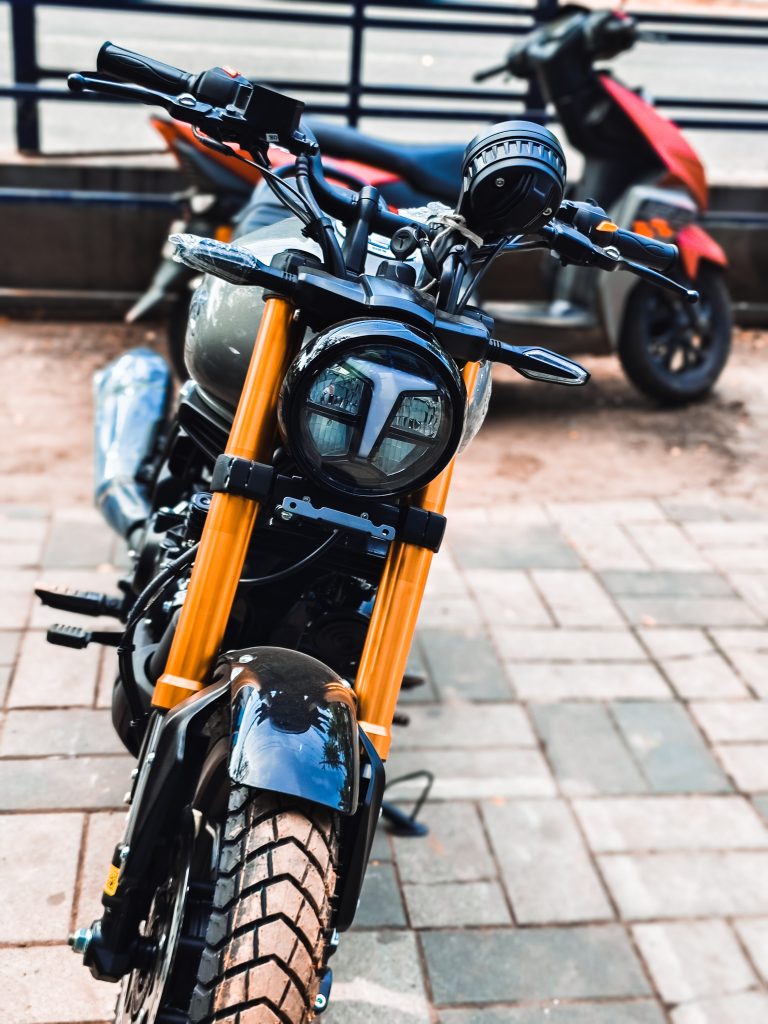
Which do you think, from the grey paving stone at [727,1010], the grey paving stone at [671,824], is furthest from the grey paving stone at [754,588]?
the grey paving stone at [727,1010]

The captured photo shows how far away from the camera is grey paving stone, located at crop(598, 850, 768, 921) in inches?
97.2

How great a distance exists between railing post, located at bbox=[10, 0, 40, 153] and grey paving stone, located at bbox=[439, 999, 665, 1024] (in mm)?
5166

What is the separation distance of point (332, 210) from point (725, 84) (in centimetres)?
1318


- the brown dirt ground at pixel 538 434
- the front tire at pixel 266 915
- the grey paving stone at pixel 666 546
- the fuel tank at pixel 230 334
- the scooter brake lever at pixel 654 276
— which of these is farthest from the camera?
the brown dirt ground at pixel 538 434

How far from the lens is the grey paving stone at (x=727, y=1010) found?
86.3 inches

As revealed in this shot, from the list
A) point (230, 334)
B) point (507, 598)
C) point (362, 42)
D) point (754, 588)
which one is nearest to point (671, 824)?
point (507, 598)

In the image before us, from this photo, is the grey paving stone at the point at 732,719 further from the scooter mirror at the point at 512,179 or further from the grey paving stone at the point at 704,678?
the scooter mirror at the point at 512,179

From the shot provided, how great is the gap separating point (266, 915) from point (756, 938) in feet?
4.74

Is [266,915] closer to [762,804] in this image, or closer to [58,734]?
[58,734]

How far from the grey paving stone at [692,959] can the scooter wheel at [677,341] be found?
134 inches

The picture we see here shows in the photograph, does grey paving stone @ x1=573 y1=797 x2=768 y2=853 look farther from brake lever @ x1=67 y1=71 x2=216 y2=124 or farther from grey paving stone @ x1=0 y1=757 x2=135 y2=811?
brake lever @ x1=67 y1=71 x2=216 y2=124

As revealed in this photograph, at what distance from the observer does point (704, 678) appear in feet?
11.0

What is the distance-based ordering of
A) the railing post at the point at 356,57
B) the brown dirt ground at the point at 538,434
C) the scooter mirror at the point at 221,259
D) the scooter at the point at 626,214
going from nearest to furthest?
the scooter mirror at the point at 221,259 < the brown dirt ground at the point at 538,434 < the scooter at the point at 626,214 < the railing post at the point at 356,57

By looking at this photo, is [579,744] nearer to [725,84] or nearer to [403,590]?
[403,590]
